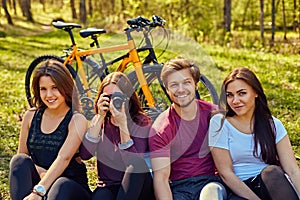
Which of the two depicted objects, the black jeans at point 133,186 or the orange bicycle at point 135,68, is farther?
the orange bicycle at point 135,68

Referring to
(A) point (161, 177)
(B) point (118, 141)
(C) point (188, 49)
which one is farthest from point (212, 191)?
(C) point (188, 49)

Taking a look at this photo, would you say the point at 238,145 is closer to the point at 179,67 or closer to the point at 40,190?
the point at 179,67

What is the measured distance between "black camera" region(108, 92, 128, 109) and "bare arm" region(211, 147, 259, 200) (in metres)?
0.59

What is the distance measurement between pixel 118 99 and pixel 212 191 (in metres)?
0.75

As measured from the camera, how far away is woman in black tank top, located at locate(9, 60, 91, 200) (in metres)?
3.07

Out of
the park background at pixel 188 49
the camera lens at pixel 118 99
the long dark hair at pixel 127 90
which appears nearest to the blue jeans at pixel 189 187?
the long dark hair at pixel 127 90

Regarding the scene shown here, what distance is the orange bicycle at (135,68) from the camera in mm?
4801

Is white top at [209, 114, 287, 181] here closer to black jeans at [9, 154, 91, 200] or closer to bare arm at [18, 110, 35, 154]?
black jeans at [9, 154, 91, 200]

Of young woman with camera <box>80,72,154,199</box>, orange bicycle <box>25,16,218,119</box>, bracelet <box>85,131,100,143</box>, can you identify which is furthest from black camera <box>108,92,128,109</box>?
orange bicycle <box>25,16,218,119</box>

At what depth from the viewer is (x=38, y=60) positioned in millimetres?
5910

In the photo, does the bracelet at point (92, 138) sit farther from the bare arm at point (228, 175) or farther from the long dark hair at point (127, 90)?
the bare arm at point (228, 175)

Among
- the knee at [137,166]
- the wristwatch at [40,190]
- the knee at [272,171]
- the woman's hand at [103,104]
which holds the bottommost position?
the wristwatch at [40,190]

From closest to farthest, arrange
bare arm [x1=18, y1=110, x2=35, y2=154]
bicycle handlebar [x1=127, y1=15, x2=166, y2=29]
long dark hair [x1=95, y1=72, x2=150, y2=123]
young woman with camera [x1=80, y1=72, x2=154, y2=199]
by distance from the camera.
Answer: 1. young woman with camera [x1=80, y1=72, x2=154, y2=199]
2. long dark hair [x1=95, y1=72, x2=150, y2=123]
3. bare arm [x1=18, y1=110, x2=35, y2=154]
4. bicycle handlebar [x1=127, y1=15, x2=166, y2=29]

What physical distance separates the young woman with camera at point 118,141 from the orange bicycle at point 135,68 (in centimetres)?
143
